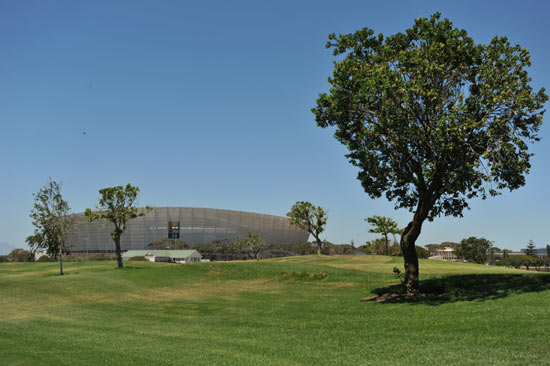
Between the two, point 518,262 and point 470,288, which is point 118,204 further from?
point 518,262

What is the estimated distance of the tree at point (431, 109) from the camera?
70.4 feet

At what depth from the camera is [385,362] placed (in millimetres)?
12008

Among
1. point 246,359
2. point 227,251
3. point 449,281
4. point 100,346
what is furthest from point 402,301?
point 227,251

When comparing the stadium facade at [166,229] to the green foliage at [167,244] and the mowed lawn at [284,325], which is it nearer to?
the green foliage at [167,244]

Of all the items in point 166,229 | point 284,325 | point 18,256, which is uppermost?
point 166,229

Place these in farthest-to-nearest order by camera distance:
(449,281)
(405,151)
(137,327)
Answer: (449,281), (405,151), (137,327)

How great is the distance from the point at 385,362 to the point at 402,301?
459 inches

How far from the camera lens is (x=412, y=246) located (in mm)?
25312

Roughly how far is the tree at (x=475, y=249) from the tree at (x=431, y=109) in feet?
411

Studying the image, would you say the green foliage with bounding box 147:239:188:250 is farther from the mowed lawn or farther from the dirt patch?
the dirt patch

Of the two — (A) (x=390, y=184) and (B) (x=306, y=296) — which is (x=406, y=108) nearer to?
(A) (x=390, y=184)

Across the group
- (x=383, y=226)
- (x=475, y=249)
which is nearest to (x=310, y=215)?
(x=383, y=226)

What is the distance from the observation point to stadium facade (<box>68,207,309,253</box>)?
169 m

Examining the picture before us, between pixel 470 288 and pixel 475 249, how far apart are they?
126m
